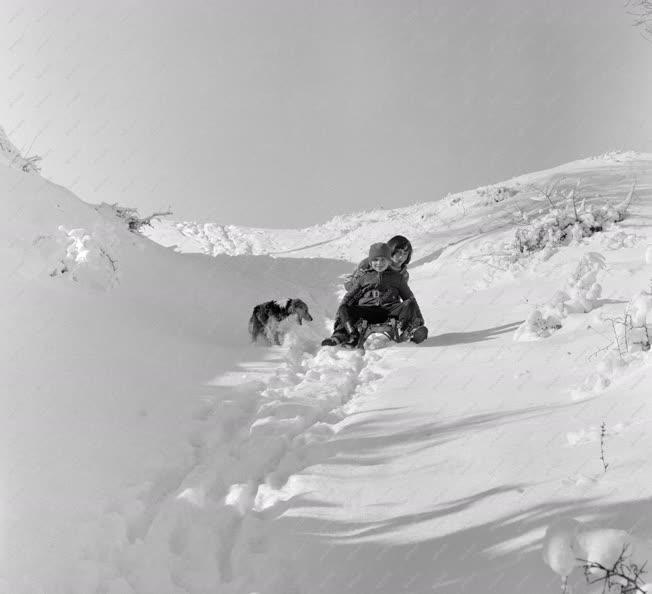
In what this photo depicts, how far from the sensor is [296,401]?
4.61 meters

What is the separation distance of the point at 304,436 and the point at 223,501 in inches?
34.7

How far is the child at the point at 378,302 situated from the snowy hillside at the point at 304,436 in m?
0.43

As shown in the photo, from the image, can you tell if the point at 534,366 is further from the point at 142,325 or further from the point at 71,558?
the point at 142,325

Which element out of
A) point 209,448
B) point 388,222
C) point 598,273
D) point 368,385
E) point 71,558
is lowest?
point 71,558

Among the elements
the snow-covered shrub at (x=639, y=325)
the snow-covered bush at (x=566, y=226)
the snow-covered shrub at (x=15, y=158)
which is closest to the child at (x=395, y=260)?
the snow-covered bush at (x=566, y=226)

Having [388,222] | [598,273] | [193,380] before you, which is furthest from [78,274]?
[388,222]

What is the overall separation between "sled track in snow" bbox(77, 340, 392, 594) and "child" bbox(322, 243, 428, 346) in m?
1.65

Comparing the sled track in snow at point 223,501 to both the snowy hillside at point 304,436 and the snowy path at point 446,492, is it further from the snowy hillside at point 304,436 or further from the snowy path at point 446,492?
the snowy path at point 446,492

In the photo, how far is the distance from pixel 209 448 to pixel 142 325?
2.65 metres

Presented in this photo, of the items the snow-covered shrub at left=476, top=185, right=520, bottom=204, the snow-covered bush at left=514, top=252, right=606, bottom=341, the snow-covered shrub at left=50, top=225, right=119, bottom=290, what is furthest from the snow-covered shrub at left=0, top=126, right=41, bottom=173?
the snow-covered shrub at left=476, top=185, right=520, bottom=204

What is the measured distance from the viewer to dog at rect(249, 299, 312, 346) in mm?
6727

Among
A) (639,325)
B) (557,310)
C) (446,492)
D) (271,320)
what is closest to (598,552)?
(446,492)

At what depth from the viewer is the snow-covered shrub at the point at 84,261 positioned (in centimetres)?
607

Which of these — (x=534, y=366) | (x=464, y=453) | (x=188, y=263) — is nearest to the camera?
(x=464, y=453)
